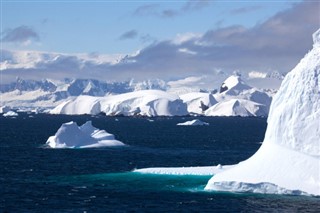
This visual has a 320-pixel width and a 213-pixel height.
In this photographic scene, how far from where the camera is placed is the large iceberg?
64938 mm

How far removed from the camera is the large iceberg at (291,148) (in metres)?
64.9

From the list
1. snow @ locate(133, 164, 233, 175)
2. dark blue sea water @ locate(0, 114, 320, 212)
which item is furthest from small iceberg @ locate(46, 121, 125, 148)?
snow @ locate(133, 164, 233, 175)

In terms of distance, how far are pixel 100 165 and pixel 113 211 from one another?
121 feet

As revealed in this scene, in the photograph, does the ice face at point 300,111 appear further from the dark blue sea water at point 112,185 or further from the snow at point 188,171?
the snow at point 188,171

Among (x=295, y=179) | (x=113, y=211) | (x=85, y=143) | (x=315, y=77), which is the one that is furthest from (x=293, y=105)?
(x=85, y=143)

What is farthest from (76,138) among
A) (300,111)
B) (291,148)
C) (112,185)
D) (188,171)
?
(291,148)

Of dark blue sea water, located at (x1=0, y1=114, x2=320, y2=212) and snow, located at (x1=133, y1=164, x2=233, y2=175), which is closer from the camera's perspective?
dark blue sea water, located at (x1=0, y1=114, x2=320, y2=212)

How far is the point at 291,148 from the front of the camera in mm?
68562

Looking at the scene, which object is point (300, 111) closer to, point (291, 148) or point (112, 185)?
point (291, 148)

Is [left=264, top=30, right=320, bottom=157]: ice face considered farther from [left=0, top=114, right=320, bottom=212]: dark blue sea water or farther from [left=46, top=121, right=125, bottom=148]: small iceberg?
[left=46, top=121, right=125, bottom=148]: small iceberg

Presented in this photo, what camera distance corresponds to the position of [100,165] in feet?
305

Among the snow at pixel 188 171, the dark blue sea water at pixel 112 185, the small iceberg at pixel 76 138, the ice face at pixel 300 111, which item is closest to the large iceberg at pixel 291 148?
the ice face at pixel 300 111

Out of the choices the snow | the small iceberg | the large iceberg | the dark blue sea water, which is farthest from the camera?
the small iceberg

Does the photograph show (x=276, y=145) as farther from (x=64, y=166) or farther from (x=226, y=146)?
(x=226, y=146)
